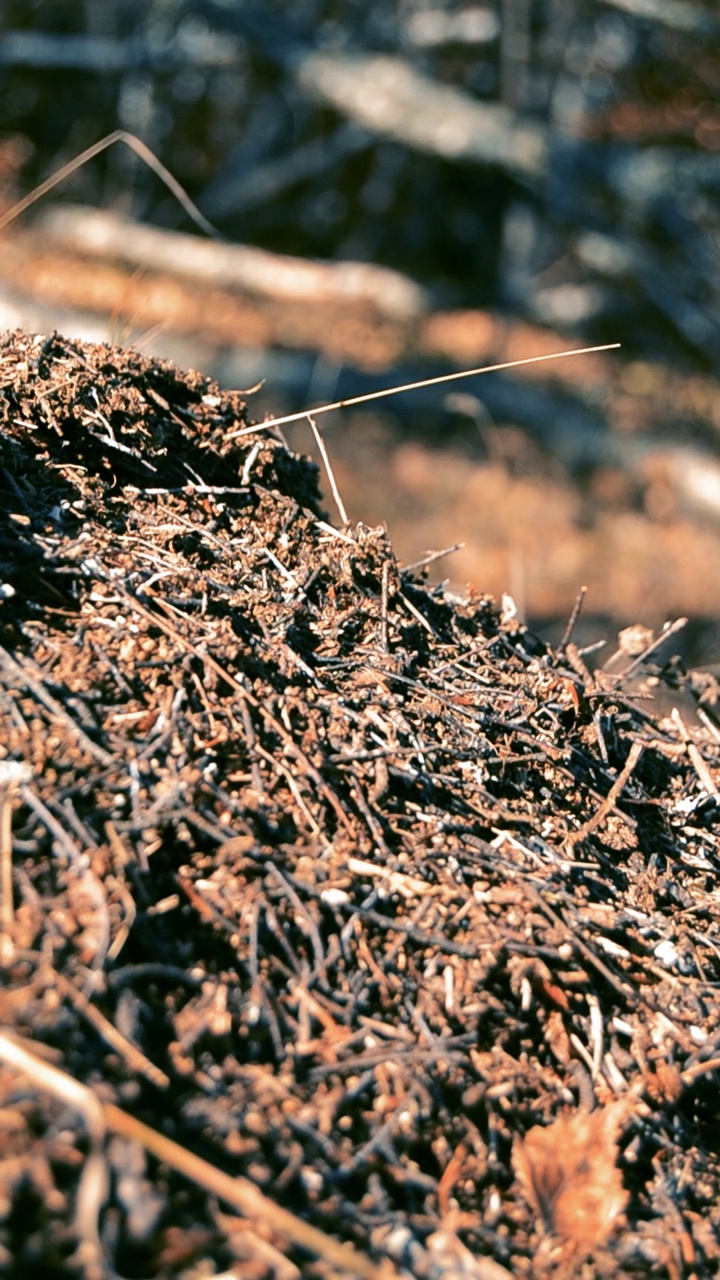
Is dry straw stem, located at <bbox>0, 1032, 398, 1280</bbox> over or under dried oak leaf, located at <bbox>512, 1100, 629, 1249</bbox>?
over

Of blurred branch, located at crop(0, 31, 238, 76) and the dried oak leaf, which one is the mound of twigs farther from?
blurred branch, located at crop(0, 31, 238, 76)

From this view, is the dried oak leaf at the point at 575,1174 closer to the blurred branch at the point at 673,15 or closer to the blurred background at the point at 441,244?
the blurred background at the point at 441,244

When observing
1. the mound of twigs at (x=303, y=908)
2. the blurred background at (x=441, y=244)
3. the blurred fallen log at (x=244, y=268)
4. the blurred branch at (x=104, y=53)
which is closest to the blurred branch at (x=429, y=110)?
the blurred background at (x=441, y=244)

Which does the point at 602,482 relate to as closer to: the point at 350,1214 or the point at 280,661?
the point at 280,661

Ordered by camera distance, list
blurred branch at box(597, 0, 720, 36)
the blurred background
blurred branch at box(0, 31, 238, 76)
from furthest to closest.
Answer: blurred branch at box(0, 31, 238, 76) → blurred branch at box(597, 0, 720, 36) → the blurred background

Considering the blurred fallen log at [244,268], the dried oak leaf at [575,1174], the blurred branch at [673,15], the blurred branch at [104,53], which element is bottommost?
the blurred fallen log at [244,268]

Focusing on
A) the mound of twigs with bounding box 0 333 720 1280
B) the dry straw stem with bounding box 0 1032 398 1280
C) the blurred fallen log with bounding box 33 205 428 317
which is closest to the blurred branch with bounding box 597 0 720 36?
the blurred fallen log with bounding box 33 205 428 317

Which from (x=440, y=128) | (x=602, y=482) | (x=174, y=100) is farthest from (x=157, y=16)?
(x=602, y=482)
